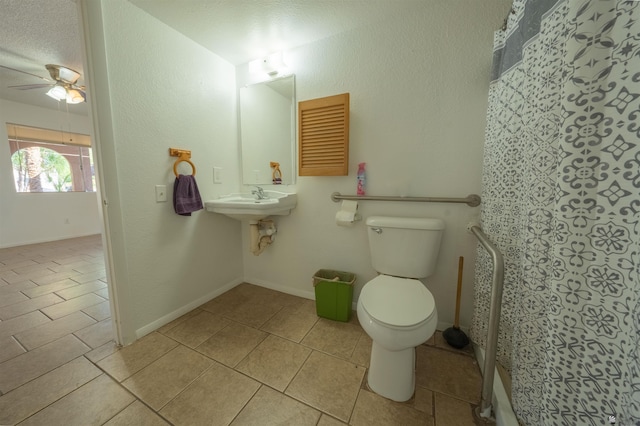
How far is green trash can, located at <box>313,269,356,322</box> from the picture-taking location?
164 cm

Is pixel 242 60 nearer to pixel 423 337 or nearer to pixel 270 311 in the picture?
pixel 270 311

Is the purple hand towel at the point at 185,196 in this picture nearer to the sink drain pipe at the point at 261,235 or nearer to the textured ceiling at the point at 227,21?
the sink drain pipe at the point at 261,235

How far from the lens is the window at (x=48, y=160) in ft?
11.6

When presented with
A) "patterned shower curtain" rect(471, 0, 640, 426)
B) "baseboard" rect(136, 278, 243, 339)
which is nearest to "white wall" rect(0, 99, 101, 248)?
"baseboard" rect(136, 278, 243, 339)

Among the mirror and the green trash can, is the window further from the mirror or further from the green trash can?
the green trash can

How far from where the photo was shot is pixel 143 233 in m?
1.48

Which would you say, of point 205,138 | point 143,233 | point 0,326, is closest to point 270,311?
point 143,233

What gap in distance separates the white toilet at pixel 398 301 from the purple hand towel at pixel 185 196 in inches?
52.4

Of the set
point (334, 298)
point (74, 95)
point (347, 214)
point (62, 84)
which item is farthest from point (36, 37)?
point (334, 298)

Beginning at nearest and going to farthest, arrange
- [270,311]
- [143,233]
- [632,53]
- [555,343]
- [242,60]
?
1. [632,53]
2. [555,343]
3. [143,233]
4. [270,311]
5. [242,60]

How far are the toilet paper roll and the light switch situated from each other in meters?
1.28

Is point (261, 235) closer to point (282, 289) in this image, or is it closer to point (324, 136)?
point (282, 289)

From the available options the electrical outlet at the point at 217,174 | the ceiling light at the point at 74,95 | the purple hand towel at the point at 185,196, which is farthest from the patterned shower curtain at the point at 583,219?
the ceiling light at the point at 74,95

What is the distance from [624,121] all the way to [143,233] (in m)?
2.12
